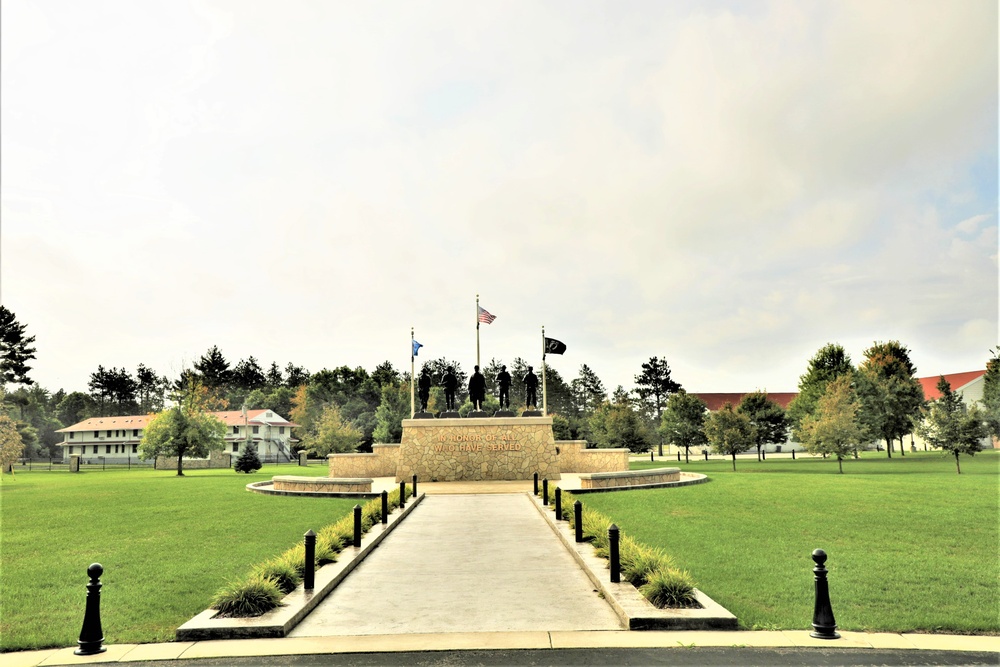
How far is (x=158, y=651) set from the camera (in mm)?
7398

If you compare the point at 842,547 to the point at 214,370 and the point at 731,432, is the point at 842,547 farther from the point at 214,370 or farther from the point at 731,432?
the point at 214,370

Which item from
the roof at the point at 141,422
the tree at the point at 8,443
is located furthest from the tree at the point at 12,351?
the tree at the point at 8,443

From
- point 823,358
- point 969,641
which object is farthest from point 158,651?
point 823,358

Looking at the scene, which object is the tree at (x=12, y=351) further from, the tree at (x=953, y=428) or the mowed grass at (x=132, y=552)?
the tree at (x=953, y=428)

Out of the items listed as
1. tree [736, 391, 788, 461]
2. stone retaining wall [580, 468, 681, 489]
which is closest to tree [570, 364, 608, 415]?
tree [736, 391, 788, 461]

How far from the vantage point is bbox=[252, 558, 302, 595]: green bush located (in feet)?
31.5

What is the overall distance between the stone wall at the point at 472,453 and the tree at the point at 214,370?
94198 mm

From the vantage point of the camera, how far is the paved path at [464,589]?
842 centimetres

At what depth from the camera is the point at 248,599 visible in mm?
8578

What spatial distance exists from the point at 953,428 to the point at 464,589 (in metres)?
34.4

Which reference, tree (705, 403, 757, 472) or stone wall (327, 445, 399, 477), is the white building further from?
tree (705, 403, 757, 472)

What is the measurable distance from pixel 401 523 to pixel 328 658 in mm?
11007

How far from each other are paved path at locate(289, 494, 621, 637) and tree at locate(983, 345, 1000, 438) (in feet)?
166

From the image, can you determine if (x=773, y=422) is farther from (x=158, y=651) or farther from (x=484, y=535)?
(x=158, y=651)
